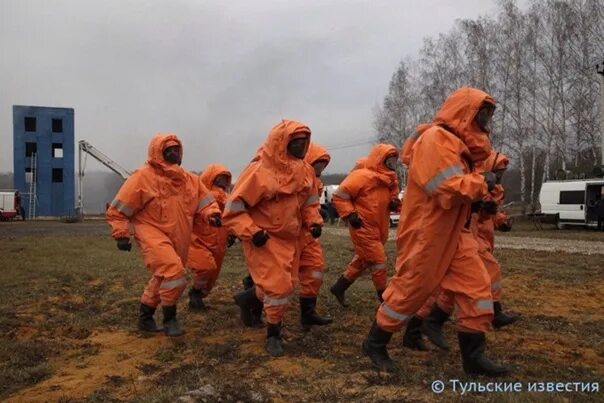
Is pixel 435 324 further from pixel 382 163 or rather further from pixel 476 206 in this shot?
pixel 382 163

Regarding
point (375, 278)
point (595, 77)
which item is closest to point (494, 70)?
point (595, 77)

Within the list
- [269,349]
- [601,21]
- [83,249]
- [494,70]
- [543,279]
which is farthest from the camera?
[494,70]

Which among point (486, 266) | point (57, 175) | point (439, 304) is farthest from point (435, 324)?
point (57, 175)

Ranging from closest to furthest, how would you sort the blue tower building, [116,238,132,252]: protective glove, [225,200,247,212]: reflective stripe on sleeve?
[225,200,247,212]: reflective stripe on sleeve, [116,238,132,252]: protective glove, the blue tower building

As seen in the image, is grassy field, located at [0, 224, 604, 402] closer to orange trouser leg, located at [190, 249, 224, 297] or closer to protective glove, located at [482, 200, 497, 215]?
orange trouser leg, located at [190, 249, 224, 297]

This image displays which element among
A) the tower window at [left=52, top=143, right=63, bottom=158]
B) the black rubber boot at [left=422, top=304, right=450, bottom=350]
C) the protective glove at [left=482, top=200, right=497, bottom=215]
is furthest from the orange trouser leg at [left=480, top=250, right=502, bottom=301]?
the tower window at [left=52, top=143, right=63, bottom=158]

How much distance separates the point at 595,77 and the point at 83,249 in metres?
23.6

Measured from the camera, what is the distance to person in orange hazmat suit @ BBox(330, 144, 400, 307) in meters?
6.52

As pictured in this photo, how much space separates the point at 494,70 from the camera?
97.5 ft

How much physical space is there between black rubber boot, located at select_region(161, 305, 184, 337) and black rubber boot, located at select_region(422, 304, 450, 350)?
90.3 inches

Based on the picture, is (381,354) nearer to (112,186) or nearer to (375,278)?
(375,278)

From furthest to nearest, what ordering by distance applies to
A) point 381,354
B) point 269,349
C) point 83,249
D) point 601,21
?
1. point 601,21
2. point 83,249
3. point 269,349
4. point 381,354

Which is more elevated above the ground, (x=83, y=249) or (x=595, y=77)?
(x=595, y=77)

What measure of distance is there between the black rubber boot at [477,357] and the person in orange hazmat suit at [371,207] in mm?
2653
